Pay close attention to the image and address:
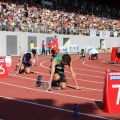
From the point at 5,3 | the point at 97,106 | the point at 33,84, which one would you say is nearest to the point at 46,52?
the point at 5,3

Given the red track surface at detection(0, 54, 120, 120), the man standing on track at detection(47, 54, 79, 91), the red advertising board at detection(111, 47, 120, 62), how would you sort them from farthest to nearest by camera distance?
the red advertising board at detection(111, 47, 120, 62) < the man standing on track at detection(47, 54, 79, 91) < the red track surface at detection(0, 54, 120, 120)

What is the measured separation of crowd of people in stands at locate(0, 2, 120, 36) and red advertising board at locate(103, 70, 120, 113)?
27.6 metres

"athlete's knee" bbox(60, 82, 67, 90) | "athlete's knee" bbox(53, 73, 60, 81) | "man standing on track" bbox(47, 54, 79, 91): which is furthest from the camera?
"athlete's knee" bbox(60, 82, 67, 90)

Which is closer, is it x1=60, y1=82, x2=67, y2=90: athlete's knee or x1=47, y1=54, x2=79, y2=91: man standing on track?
x1=47, y1=54, x2=79, y2=91: man standing on track

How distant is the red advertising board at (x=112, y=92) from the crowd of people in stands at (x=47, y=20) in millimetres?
27640

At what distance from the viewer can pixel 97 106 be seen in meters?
9.77

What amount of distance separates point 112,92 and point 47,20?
34.7 metres

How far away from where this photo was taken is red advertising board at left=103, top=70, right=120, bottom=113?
8.95 m

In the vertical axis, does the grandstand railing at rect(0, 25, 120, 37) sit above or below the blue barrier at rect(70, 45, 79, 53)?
above

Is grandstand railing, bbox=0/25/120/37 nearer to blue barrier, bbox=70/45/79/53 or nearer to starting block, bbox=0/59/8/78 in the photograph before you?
blue barrier, bbox=70/45/79/53

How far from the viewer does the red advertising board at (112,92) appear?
895 centimetres

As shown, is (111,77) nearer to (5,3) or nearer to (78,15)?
(5,3)

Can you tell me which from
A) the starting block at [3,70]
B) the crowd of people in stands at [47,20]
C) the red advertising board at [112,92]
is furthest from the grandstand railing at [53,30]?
the red advertising board at [112,92]

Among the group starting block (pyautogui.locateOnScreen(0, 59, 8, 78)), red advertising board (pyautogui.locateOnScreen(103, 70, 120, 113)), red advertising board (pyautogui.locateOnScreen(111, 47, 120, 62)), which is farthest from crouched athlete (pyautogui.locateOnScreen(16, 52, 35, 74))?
red advertising board (pyautogui.locateOnScreen(111, 47, 120, 62))
